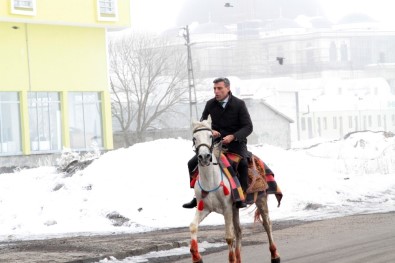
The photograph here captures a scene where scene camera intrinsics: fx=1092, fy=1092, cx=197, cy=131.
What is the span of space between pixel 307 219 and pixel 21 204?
814 centimetres

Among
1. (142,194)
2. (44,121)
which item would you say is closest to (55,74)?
(44,121)

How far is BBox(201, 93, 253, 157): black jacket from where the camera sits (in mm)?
13977

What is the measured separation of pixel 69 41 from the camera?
59.1m

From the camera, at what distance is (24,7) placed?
186 feet

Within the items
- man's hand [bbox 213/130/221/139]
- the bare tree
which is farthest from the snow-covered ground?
the bare tree

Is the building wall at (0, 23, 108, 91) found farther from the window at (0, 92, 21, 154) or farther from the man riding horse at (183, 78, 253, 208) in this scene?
the man riding horse at (183, 78, 253, 208)

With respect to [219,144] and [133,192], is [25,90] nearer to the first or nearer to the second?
[133,192]

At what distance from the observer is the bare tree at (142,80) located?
11450cm

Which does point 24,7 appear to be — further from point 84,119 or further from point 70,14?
point 84,119

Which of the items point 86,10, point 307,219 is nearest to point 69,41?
point 86,10

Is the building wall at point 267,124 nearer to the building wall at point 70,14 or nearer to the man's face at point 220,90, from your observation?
the building wall at point 70,14

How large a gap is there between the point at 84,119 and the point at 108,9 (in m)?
6.39

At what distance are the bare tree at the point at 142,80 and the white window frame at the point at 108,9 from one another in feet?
158

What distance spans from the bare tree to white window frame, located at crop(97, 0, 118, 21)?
48191 mm
